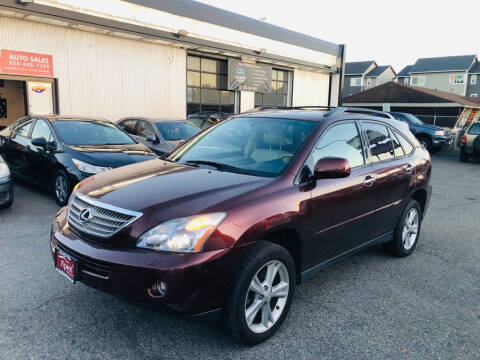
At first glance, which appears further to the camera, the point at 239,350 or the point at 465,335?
the point at 465,335

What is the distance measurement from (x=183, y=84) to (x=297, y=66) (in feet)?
24.9

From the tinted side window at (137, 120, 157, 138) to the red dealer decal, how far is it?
166 inches

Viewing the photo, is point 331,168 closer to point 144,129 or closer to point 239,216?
point 239,216

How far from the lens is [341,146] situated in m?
3.71

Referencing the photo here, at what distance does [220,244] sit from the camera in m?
2.51

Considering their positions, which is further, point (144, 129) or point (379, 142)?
point (144, 129)

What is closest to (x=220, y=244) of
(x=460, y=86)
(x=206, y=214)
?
(x=206, y=214)

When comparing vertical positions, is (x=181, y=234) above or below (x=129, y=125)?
below

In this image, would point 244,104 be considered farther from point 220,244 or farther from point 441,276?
point 220,244

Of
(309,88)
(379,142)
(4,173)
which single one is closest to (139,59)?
(4,173)

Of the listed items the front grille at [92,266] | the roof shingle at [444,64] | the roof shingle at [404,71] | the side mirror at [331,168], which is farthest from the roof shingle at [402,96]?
the roof shingle at [404,71]

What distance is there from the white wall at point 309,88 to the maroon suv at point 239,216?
1785cm

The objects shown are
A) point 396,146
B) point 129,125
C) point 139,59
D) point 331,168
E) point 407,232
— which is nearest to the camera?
point 331,168

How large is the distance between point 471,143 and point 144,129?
A: 12970 millimetres
